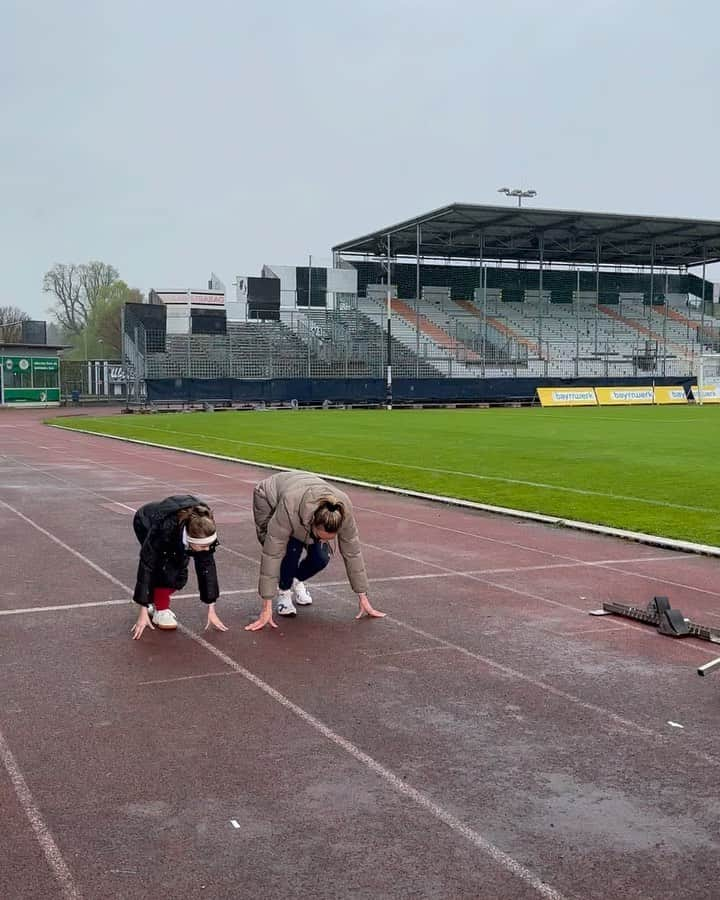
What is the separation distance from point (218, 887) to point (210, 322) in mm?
63425

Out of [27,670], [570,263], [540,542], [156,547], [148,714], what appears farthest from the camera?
[570,263]

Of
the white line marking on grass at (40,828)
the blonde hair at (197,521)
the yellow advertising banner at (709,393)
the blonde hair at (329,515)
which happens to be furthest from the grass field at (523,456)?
the yellow advertising banner at (709,393)

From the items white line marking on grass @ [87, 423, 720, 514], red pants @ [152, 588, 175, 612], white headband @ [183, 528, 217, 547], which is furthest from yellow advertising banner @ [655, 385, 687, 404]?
white headband @ [183, 528, 217, 547]

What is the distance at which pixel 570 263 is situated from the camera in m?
77.6

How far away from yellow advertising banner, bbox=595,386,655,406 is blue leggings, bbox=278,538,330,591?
52277 millimetres

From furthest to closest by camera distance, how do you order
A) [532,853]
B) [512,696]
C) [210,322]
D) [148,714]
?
1. [210,322]
2. [512,696]
3. [148,714]
4. [532,853]

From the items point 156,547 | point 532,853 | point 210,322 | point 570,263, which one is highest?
point 570,263

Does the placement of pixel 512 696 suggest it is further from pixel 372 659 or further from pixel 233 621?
pixel 233 621

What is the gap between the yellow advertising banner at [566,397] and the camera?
57.3m

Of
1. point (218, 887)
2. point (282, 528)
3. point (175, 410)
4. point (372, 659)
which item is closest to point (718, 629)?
point (372, 659)

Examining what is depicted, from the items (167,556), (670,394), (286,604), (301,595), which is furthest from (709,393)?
(167,556)

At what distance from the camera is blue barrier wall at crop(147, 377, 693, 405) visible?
184 feet

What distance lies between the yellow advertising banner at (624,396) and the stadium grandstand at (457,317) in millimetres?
3768

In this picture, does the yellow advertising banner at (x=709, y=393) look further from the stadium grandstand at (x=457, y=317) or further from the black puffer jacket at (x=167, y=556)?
the black puffer jacket at (x=167, y=556)
